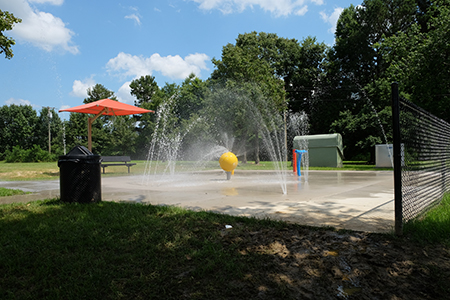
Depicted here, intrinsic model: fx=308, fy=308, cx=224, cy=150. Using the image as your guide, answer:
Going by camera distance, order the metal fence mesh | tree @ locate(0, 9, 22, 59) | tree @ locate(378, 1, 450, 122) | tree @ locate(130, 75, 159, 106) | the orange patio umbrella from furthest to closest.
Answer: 1. tree @ locate(130, 75, 159, 106)
2. tree @ locate(378, 1, 450, 122)
3. the orange patio umbrella
4. tree @ locate(0, 9, 22, 59)
5. the metal fence mesh

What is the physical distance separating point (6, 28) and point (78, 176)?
7422 mm

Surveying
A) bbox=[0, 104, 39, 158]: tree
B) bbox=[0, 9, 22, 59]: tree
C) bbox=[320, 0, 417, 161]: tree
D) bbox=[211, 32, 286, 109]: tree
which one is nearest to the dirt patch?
bbox=[0, 9, 22, 59]: tree

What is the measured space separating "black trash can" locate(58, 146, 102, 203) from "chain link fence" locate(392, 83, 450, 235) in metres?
4.96

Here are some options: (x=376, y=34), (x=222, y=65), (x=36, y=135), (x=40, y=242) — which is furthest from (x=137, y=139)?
(x=40, y=242)

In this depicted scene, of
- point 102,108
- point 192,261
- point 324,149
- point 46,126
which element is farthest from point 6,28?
point 46,126

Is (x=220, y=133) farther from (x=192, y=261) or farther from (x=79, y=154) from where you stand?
(x=192, y=261)

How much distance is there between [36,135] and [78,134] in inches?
393

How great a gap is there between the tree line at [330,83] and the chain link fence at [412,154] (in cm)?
1316

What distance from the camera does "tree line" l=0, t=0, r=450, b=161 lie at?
693 inches

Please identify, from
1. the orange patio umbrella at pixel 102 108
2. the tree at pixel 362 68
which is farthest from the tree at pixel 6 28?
the tree at pixel 362 68

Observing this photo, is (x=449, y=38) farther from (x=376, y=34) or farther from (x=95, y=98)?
(x=95, y=98)

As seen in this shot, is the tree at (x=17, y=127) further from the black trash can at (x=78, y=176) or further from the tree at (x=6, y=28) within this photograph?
the black trash can at (x=78, y=176)

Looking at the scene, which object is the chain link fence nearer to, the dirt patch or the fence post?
the fence post

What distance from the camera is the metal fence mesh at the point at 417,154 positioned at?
4121 mm
